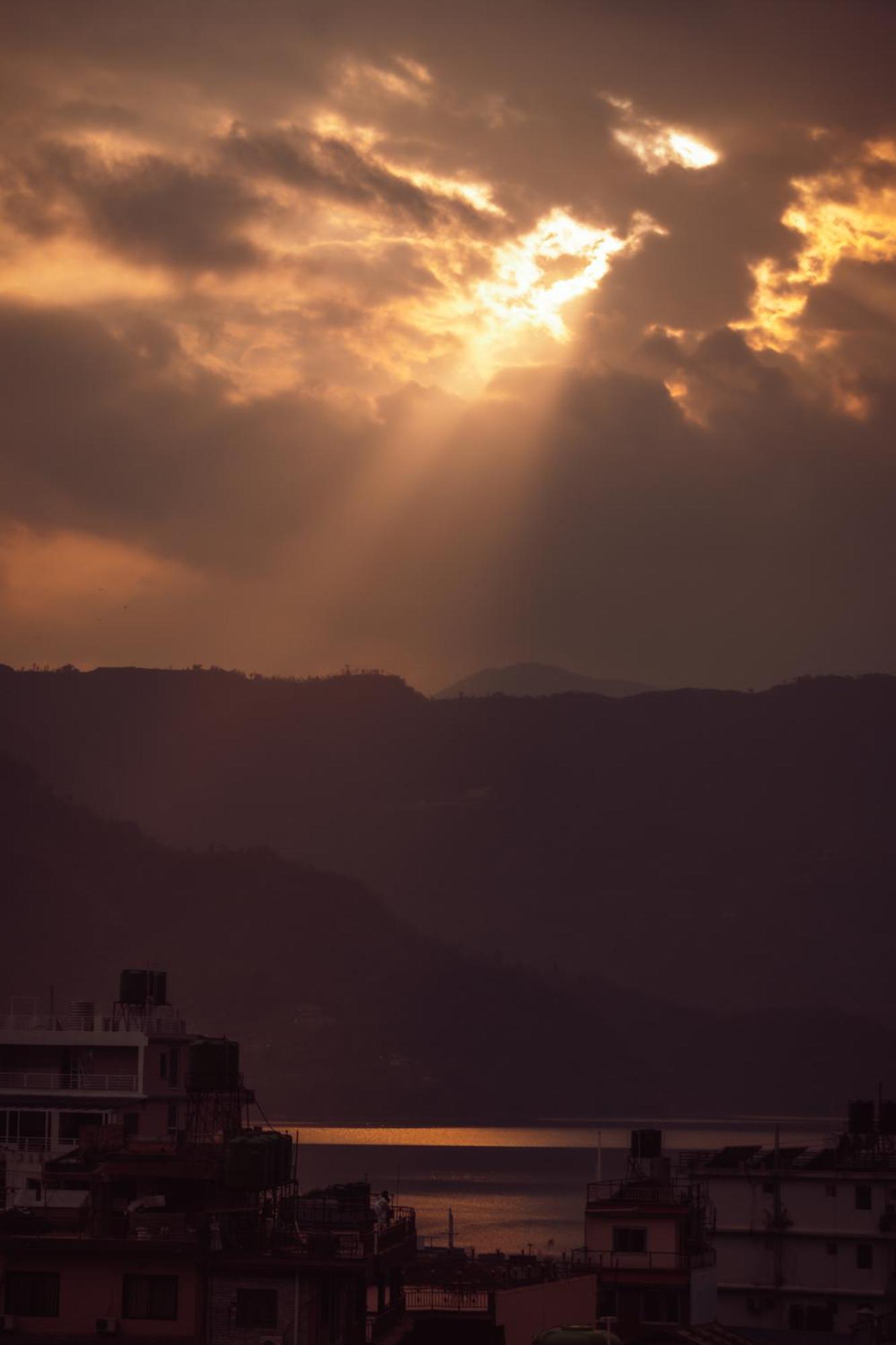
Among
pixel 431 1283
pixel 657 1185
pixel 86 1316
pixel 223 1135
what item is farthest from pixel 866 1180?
pixel 86 1316

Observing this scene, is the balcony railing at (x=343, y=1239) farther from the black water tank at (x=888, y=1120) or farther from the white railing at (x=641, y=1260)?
the black water tank at (x=888, y=1120)

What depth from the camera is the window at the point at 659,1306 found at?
255 feet

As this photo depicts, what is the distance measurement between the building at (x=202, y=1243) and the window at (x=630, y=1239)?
10601mm

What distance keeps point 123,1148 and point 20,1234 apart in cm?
602

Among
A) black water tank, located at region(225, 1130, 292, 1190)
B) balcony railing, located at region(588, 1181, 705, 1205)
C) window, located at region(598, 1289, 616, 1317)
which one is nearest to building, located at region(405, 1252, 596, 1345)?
window, located at region(598, 1289, 616, 1317)

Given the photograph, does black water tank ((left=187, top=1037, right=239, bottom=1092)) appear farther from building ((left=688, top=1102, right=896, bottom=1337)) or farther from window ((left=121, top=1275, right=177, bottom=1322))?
building ((left=688, top=1102, right=896, bottom=1337))

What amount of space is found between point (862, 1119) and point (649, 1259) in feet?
86.2

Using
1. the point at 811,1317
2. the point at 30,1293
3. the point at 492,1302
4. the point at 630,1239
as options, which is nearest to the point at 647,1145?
the point at 630,1239

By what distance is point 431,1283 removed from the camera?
7138cm

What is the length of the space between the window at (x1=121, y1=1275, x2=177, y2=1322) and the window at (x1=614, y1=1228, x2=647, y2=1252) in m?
22.8

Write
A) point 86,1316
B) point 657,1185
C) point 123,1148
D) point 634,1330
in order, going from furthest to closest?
1. point 657,1185
2. point 634,1330
3. point 123,1148
4. point 86,1316

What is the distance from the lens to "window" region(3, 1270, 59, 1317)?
61.1 metres

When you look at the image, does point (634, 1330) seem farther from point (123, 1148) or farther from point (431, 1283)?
point (123, 1148)

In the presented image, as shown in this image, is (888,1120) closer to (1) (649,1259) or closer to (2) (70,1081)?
(1) (649,1259)
